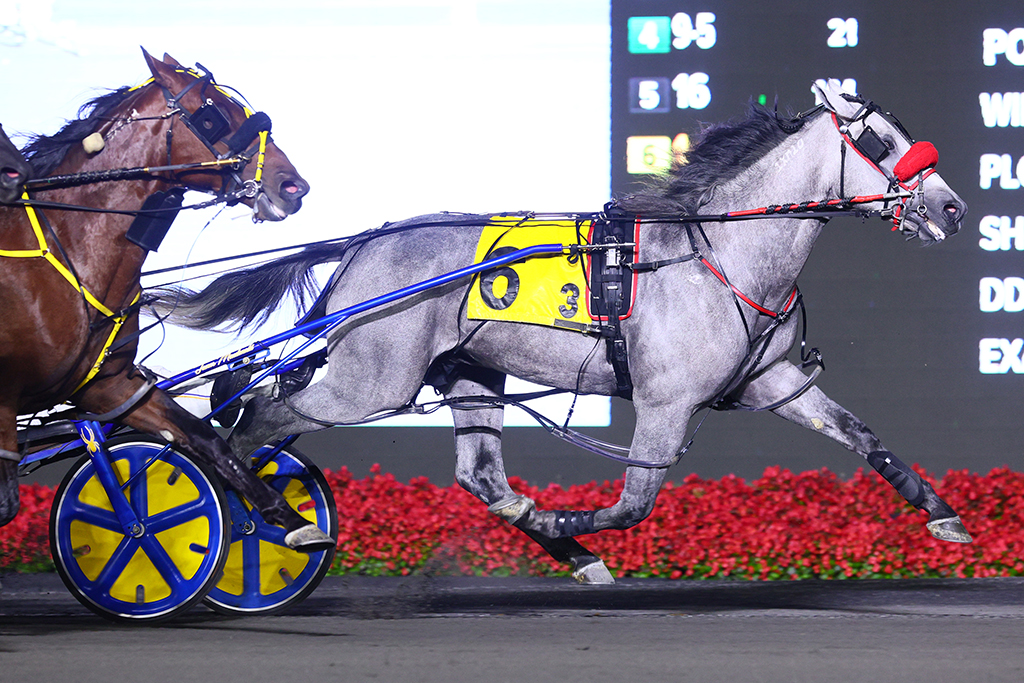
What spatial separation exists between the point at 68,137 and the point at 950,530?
11.7ft

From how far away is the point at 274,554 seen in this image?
4207 millimetres

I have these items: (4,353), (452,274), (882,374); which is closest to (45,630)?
(4,353)

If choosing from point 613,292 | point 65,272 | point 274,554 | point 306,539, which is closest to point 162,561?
point 274,554

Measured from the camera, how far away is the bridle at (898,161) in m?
3.89

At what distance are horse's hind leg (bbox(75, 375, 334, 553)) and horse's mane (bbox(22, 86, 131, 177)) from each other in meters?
0.81

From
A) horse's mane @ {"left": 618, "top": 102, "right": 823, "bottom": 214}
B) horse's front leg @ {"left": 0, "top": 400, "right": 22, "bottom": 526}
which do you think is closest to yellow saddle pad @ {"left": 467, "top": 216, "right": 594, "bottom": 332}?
horse's mane @ {"left": 618, "top": 102, "right": 823, "bottom": 214}

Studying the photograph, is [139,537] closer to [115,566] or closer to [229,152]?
[115,566]

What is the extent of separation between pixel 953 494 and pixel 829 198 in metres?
2.13

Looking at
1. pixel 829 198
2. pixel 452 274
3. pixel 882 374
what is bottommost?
pixel 882 374

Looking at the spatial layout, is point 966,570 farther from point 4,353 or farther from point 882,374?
point 4,353

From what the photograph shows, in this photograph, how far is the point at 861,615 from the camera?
4.28 metres

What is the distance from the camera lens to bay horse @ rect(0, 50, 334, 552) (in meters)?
3.61

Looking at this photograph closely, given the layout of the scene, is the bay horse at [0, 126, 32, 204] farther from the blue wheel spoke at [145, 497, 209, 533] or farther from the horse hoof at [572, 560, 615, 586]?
the horse hoof at [572, 560, 615, 586]

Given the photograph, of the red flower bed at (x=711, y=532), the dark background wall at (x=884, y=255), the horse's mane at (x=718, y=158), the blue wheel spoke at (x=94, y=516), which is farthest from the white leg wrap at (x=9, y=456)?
the dark background wall at (x=884, y=255)
